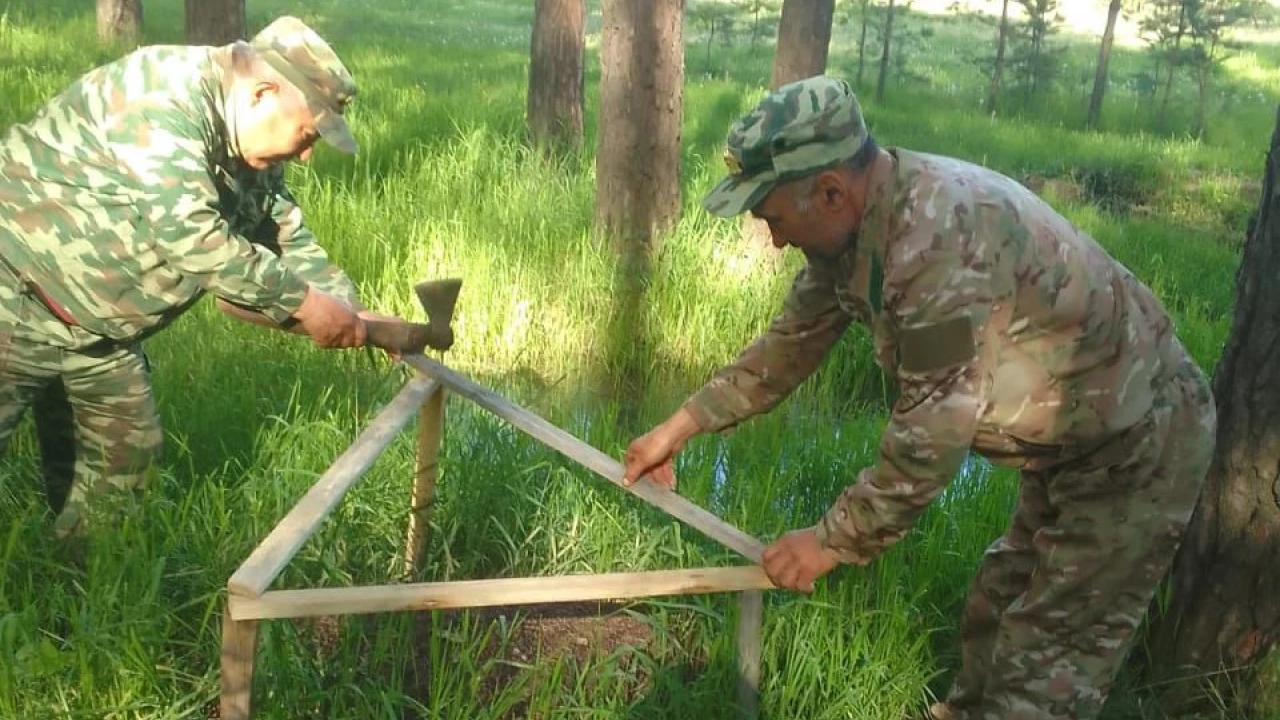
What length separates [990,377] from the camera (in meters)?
2.16

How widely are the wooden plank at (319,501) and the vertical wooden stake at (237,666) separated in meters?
0.09

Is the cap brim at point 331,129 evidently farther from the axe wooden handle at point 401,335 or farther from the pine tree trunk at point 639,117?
the pine tree trunk at point 639,117

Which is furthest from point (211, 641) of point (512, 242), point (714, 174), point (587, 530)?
point (714, 174)

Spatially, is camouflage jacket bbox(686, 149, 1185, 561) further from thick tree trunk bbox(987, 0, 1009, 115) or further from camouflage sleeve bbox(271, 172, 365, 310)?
thick tree trunk bbox(987, 0, 1009, 115)

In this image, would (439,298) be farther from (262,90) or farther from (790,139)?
(790,139)

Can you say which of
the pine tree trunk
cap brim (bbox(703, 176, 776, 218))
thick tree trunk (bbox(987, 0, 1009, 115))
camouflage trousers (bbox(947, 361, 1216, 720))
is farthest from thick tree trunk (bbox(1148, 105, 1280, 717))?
thick tree trunk (bbox(987, 0, 1009, 115))

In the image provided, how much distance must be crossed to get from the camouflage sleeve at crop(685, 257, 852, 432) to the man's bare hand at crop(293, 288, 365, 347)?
839mm

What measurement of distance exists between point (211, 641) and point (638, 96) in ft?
11.5

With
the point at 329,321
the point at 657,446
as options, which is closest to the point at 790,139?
the point at 657,446

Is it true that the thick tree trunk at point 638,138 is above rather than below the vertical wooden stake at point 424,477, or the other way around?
above

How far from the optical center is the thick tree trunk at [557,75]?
756 cm

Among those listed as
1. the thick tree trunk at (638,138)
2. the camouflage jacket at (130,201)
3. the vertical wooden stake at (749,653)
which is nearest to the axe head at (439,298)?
the camouflage jacket at (130,201)

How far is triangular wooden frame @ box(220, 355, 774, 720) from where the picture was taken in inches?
75.3

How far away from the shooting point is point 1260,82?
15914 mm
